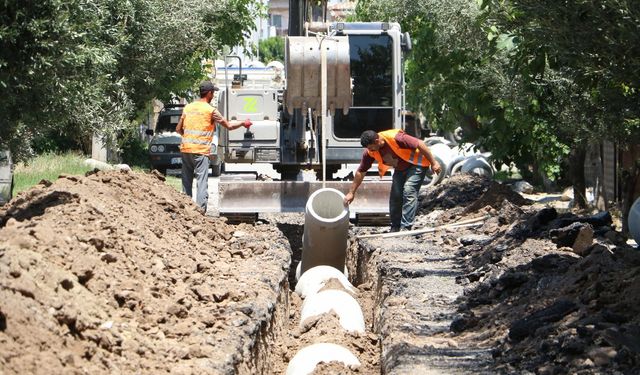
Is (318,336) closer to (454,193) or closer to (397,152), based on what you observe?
(397,152)

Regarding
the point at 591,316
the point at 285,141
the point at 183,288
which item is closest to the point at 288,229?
the point at 285,141

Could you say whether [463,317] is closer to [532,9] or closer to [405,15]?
[532,9]

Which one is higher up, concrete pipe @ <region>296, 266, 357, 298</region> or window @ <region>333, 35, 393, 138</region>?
window @ <region>333, 35, 393, 138</region>

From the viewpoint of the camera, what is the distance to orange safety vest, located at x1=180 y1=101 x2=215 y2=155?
15.7 metres

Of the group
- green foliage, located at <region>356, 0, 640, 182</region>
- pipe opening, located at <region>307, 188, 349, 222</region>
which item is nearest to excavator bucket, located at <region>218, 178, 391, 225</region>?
pipe opening, located at <region>307, 188, 349, 222</region>

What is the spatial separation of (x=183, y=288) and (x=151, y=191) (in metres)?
4.94

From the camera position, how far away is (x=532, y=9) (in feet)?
33.5

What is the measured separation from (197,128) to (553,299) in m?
7.08

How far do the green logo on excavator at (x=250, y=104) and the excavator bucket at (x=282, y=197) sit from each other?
1876mm

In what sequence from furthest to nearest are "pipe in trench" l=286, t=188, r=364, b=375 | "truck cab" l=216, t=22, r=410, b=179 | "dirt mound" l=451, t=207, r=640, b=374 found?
"truck cab" l=216, t=22, r=410, b=179, "pipe in trench" l=286, t=188, r=364, b=375, "dirt mound" l=451, t=207, r=640, b=374

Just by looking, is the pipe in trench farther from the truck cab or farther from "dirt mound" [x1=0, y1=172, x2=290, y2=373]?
the truck cab

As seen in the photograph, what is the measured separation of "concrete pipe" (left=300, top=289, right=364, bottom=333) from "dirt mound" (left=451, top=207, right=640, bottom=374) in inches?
46.4

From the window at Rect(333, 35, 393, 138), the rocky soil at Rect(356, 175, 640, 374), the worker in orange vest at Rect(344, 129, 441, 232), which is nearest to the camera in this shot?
the rocky soil at Rect(356, 175, 640, 374)

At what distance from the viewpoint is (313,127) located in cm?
1853
